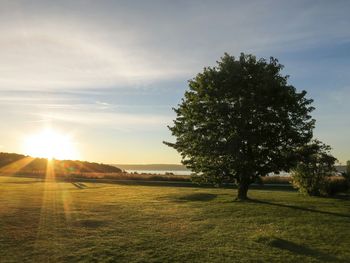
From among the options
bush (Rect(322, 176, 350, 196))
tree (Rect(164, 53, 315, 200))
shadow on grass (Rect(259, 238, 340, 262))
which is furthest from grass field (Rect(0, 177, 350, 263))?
bush (Rect(322, 176, 350, 196))

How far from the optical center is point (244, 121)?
29.1 meters

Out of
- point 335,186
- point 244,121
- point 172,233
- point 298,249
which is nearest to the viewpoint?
point 298,249

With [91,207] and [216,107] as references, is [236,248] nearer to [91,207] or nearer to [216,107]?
[91,207]

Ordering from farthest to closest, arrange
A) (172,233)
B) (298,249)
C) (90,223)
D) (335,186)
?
(335,186), (90,223), (172,233), (298,249)

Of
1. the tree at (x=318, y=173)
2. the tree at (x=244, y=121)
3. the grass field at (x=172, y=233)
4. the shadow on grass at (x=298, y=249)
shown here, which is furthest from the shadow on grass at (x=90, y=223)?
the tree at (x=318, y=173)

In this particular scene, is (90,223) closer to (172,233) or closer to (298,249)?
(172,233)

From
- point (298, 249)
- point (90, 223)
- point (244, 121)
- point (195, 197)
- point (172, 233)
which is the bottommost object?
point (298, 249)

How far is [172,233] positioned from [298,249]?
5115mm

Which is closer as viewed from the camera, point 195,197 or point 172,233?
point 172,233

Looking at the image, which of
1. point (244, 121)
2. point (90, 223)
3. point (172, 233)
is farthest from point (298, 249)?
point (244, 121)

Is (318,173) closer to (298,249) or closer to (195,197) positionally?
(195,197)

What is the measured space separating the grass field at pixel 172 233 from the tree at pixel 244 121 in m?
4.79

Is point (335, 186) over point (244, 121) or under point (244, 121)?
under

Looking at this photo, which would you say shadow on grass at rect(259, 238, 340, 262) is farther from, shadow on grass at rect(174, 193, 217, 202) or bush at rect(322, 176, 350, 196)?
bush at rect(322, 176, 350, 196)
